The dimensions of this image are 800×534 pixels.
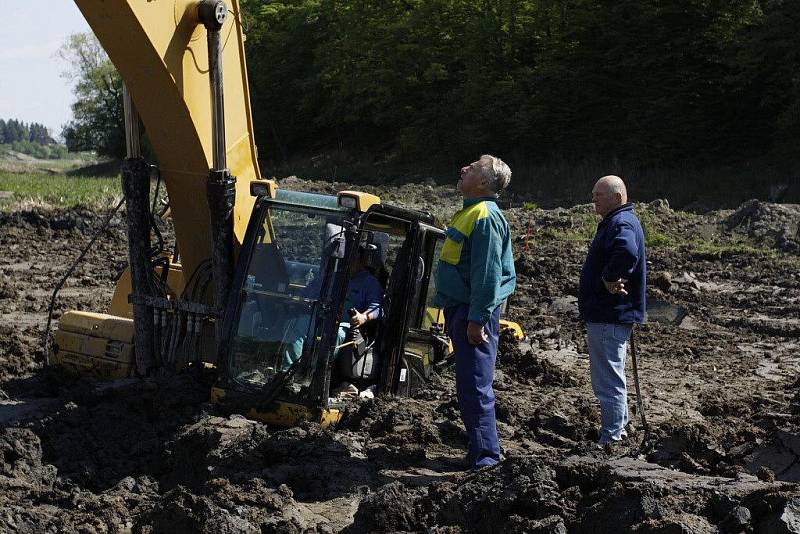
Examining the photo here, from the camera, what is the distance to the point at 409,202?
2567 centimetres

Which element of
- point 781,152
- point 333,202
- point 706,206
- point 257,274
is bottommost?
point 257,274

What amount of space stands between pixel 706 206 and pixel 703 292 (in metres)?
10.9

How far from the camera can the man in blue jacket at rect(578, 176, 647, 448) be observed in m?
6.82

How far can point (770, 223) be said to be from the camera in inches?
799

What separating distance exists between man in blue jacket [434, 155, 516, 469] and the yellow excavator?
2.50 ft

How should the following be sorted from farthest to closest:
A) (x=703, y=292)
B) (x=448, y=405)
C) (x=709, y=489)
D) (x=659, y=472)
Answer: (x=703, y=292) → (x=448, y=405) → (x=659, y=472) → (x=709, y=489)

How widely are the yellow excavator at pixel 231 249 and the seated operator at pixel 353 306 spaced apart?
13 millimetres

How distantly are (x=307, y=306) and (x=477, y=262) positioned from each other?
1.25 m

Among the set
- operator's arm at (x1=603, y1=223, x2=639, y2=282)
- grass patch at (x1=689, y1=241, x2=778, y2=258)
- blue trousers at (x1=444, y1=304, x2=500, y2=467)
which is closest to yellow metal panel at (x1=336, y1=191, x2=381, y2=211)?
blue trousers at (x1=444, y1=304, x2=500, y2=467)

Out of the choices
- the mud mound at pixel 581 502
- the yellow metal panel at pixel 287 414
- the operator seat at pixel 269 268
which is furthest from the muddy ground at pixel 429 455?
the operator seat at pixel 269 268

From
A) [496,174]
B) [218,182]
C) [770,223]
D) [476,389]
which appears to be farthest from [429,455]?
[770,223]

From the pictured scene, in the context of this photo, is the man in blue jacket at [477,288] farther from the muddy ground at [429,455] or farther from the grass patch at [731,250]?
the grass patch at [731,250]

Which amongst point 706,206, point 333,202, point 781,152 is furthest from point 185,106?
point 781,152

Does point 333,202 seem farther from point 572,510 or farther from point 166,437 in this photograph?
point 572,510
